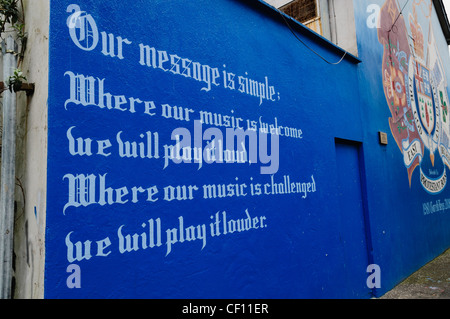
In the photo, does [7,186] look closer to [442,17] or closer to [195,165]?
[195,165]

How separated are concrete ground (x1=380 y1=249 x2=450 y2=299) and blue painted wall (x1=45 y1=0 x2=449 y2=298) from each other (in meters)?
0.62

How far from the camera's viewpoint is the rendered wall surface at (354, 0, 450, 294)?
5.01 m

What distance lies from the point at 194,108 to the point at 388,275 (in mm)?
4172

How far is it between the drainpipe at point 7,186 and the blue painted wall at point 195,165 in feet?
0.99

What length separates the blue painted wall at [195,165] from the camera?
190 cm

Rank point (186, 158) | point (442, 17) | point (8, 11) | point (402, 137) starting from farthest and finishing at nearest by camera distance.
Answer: point (442, 17) → point (402, 137) → point (186, 158) → point (8, 11)

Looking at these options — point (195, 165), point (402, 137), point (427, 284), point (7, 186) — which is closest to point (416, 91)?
point (402, 137)

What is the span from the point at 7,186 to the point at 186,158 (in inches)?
45.0

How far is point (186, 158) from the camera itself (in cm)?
245

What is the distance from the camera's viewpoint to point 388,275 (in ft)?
16.0

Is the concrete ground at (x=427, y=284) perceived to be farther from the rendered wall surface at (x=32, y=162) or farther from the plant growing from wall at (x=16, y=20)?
the plant growing from wall at (x=16, y=20)

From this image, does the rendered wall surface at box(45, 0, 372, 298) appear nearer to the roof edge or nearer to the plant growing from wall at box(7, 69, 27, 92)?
the plant growing from wall at box(7, 69, 27, 92)

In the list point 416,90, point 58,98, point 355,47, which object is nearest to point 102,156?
point 58,98
